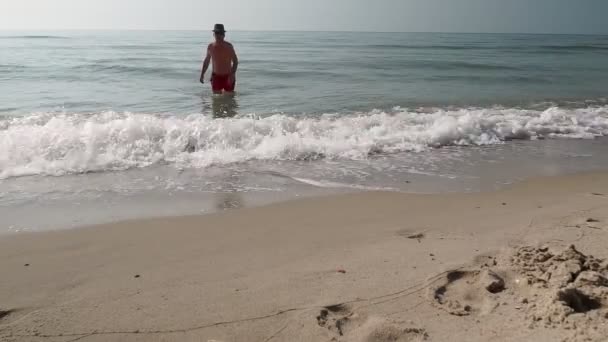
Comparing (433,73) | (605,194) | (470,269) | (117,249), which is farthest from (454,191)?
(433,73)

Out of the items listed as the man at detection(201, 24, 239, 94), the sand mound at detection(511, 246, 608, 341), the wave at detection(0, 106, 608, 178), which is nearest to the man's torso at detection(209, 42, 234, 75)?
the man at detection(201, 24, 239, 94)

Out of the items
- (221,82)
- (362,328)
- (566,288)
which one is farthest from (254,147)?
(566,288)

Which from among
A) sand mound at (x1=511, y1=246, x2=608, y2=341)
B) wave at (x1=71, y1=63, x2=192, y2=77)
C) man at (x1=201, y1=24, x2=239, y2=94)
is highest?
man at (x1=201, y1=24, x2=239, y2=94)

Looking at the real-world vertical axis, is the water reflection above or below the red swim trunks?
below

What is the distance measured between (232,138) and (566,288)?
4.76 m

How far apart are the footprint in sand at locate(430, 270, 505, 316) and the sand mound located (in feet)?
0.53

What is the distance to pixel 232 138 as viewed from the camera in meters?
6.12

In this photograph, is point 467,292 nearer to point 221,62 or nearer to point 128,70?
point 221,62

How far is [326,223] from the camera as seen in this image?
11.2 feet

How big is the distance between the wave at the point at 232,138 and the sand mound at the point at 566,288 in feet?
10.6

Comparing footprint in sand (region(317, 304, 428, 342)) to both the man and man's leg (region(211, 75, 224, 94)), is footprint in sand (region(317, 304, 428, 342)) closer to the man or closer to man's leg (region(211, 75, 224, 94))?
the man

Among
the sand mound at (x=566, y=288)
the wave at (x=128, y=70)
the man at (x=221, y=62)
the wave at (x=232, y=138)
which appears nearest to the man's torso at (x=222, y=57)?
the man at (x=221, y=62)

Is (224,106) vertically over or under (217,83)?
under

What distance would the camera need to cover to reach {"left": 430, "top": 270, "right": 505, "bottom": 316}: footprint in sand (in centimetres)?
211
